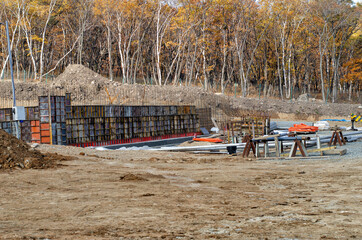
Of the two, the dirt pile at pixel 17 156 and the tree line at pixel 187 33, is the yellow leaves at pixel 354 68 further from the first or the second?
the dirt pile at pixel 17 156

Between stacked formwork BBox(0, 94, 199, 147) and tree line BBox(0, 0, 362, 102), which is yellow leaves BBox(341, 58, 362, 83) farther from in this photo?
stacked formwork BBox(0, 94, 199, 147)

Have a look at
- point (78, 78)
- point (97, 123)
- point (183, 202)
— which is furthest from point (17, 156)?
point (78, 78)

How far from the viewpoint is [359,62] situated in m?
61.8

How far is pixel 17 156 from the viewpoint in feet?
Result: 47.6

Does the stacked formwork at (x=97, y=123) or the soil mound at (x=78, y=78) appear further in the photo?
the soil mound at (x=78, y=78)

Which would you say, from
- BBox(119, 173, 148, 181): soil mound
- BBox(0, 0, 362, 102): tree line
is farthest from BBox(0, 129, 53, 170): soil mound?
BBox(0, 0, 362, 102): tree line

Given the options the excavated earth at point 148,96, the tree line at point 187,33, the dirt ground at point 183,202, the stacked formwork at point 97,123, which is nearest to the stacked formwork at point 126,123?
the stacked formwork at point 97,123

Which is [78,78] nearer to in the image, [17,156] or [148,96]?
[148,96]

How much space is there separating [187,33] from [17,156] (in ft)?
141

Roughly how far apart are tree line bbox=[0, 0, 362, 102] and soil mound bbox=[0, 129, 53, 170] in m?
34.4

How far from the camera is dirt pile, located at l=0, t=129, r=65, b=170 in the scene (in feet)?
45.7

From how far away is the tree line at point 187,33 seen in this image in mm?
51562

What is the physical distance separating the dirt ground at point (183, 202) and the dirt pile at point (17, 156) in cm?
53

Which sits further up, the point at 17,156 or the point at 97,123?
the point at 97,123
